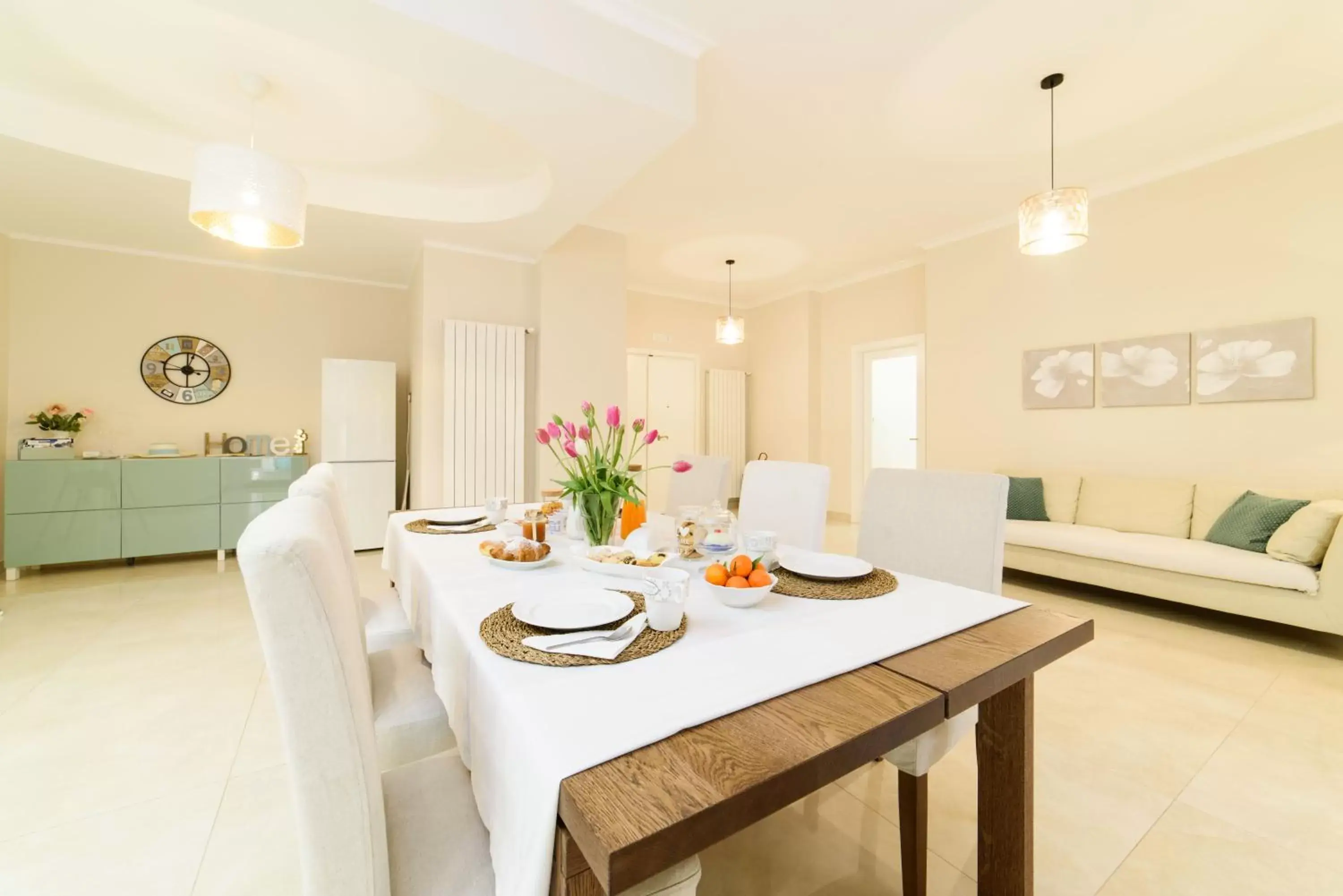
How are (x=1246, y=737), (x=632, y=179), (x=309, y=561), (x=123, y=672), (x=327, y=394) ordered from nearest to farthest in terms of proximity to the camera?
(x=309, y=561)
(x=1246, y=737)
(x=123, y=672)
(x=632, y=179)
(x=327, y=394)

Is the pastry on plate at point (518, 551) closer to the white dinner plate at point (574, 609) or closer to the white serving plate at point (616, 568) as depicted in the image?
the white serving plate at point (616, 568)

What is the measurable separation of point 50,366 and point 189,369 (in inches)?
31.6

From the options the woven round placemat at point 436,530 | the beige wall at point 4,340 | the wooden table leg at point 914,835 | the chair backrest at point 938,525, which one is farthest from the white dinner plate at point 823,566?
the beige wall at point 4,340

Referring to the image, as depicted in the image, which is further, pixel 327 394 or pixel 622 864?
pixel 327 394

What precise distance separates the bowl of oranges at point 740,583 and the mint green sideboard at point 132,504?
4.44m

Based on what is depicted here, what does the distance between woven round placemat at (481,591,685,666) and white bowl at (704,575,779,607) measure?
0.38 feet

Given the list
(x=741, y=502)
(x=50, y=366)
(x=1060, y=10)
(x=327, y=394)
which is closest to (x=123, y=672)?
(x=327, y=394)

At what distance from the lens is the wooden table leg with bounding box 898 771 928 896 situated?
116 centimetres

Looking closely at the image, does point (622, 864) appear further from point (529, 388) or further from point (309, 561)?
point (529, 388)

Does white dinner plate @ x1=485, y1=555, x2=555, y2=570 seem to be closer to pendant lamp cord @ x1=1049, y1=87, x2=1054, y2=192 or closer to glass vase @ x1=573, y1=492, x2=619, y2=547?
glass vase @ x1=573, y1=492, x2=619, y2=547

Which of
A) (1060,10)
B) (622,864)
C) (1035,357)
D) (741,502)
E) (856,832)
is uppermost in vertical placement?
(1060,10)

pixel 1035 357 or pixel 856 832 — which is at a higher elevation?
pixel 1035 357

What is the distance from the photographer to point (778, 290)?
21.1 ft

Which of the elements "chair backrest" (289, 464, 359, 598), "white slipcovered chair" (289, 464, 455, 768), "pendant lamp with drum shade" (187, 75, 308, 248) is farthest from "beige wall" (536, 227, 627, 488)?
"white slipcovered chair" (289, 464, 455, 768)
